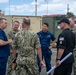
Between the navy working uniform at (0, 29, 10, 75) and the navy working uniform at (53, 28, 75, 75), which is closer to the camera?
the navy working uniform at (0, 29, 10, 75)

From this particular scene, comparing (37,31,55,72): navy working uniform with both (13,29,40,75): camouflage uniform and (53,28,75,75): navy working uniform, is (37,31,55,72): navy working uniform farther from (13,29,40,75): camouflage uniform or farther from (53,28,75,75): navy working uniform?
(13,29,40,75): camouflage uniform

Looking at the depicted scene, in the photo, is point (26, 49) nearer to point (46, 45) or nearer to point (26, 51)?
point (26, 51)

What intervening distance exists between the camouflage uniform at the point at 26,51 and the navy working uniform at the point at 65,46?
1.90ft

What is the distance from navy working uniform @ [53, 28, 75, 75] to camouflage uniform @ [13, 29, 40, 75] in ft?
1.90

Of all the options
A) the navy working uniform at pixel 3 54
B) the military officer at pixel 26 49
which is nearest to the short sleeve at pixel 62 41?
the military officer at pixel 26 49

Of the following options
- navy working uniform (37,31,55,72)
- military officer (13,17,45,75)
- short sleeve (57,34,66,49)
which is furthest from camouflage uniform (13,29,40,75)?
navy working uniform (37,31,55,72)

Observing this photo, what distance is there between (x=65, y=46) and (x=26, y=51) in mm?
929

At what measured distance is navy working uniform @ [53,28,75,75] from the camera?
730 centimetres

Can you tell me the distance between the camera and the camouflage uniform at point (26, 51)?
7.22 m

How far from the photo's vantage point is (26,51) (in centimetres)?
723

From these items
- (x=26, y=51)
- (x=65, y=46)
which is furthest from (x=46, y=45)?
(x=26, y=51)

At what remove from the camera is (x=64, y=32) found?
736 centimetres

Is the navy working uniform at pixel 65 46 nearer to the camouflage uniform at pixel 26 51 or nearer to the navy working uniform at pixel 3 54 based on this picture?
the camouflage uniform at pixel 26 51

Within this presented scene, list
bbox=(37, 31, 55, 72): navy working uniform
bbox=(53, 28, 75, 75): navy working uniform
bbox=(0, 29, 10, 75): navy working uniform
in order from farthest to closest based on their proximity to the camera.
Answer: bbox=(37, 31, 55, 72): navy working uniform → bbox=(53, 28, 75, 75): navy working uniform → bbox=(0, 29, 10, 75): navy working uniform
